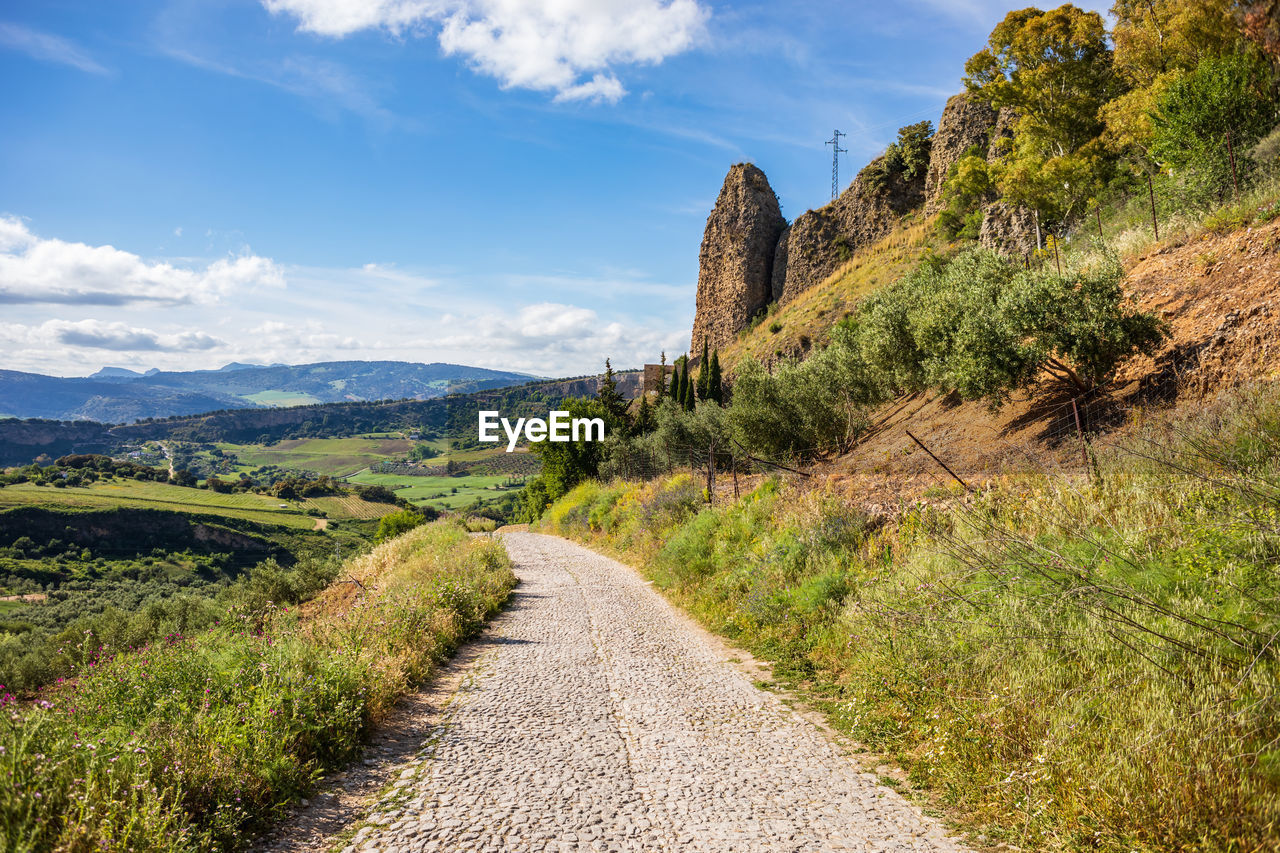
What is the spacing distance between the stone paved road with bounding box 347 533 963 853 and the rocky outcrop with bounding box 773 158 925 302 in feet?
161

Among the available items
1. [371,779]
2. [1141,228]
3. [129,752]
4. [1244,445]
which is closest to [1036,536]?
[1244,445]

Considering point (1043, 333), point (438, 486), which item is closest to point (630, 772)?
point (1043, 333)

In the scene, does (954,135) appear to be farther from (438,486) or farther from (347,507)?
(438,486)

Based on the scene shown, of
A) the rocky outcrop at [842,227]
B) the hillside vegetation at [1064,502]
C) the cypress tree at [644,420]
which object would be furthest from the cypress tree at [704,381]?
the hillside vegetation at [1064,502]

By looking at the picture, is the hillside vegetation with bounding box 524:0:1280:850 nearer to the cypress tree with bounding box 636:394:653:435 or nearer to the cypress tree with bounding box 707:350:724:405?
the cypress tree with bounding box 636:394:653:435

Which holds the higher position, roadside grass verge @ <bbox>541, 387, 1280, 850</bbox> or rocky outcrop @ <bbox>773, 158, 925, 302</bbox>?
rocky outcrop @ <bbox>773, 158, 925, 302</bbox>

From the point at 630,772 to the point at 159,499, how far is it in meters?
116

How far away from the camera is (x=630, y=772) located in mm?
4688

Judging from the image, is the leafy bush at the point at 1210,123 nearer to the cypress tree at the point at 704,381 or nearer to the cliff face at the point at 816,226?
the cliff face at the point at 816,226

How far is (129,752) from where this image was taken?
3645mm

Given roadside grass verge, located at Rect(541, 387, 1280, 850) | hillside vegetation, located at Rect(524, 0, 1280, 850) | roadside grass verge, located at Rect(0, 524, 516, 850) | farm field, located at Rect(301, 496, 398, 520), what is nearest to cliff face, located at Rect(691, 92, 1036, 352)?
hillside vegetation, located at Rect(524, 0, 1280, 850)

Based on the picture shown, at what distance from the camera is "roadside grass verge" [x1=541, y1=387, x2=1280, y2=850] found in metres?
3.30

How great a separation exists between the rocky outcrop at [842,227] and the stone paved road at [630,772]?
49.0 m

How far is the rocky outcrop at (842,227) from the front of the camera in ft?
158
